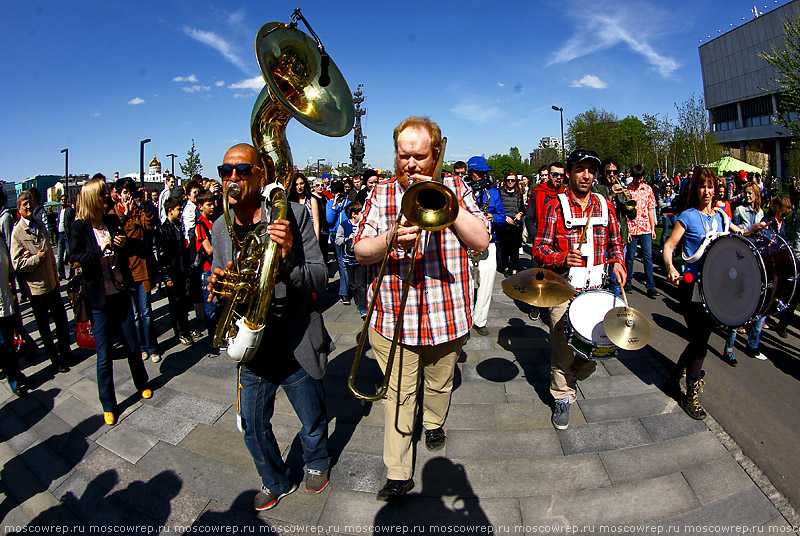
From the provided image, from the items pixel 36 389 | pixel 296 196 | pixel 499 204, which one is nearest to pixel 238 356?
pixel 36 389

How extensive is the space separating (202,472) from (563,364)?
273 centimetres

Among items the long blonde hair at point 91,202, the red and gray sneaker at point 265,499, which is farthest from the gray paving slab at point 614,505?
the long blonde hair at point 91,202

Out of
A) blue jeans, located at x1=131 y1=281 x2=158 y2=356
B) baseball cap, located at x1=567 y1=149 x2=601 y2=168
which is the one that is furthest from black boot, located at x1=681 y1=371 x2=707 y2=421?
blue jeans, located at x1=131 y1=281 x2=158 y2=356

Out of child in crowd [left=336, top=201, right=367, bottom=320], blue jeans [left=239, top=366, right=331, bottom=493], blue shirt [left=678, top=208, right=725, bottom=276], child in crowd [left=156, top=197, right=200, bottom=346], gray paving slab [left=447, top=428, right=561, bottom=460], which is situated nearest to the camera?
blue jeans [left=239, top=366, right=331, bottom=493]

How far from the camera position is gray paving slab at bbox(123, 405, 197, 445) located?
3545 mm

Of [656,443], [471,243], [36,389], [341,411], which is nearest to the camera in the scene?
[471,243]

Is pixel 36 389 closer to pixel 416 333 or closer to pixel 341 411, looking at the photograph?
pixel 341 411

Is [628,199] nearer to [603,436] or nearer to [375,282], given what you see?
[603,436]

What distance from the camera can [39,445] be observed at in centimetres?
362

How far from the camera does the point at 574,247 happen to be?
3.34m

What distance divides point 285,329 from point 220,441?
150 cm

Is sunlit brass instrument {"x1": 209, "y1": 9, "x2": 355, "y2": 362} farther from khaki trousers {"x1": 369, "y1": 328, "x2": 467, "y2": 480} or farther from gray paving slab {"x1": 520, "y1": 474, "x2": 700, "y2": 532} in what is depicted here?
gray paving slab {"x1": 520, "y1": 474, "x2": 700, "y2": 532}

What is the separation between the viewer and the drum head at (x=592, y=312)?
2889 mm

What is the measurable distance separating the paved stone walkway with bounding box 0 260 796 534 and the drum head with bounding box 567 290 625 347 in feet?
2.88
